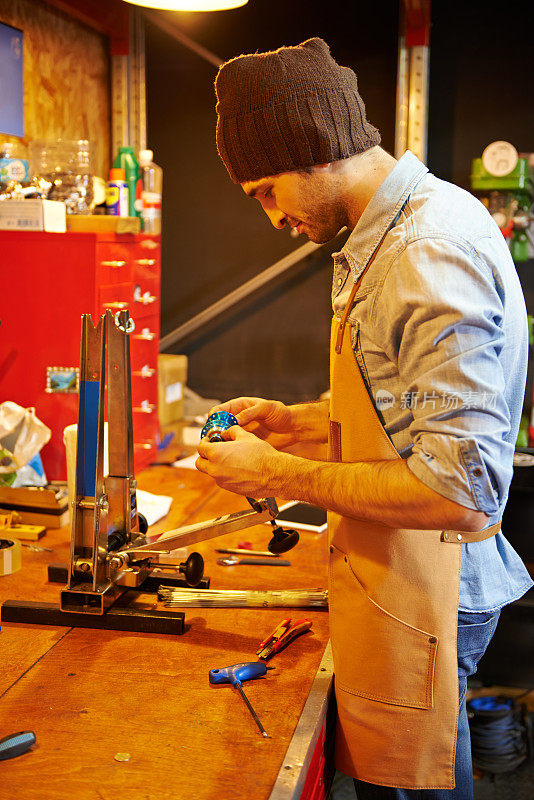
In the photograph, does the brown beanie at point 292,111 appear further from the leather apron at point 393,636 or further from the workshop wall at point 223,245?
the workshop wall at point 223,245

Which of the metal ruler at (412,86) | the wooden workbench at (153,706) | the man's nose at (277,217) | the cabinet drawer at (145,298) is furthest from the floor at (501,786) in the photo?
the metal ruler at (412,86)

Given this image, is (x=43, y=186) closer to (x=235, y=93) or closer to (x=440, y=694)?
(x=235, y=93)

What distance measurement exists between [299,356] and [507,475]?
2.91m

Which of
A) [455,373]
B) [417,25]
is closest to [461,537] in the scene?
[455,373]

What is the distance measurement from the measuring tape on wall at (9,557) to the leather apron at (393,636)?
2.61 ft

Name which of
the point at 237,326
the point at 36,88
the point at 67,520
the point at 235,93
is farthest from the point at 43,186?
the point at 237,326

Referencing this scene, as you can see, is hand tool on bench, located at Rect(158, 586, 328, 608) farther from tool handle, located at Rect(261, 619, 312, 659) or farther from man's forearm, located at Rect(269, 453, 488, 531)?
man's forearm, located at Rect(269, 453, 488, 531)

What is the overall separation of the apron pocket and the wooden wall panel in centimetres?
210

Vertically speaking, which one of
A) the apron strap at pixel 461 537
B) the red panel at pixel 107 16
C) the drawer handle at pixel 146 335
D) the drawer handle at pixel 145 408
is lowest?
the drawer handle at pixel 145 408

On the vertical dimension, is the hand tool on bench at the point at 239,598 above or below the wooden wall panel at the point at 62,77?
below

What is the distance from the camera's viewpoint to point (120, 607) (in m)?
1.47

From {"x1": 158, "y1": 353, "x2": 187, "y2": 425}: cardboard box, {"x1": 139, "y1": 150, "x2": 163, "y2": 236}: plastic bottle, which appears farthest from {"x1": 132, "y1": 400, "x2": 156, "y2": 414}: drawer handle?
{"x1": 139, "y1": 150, "x2": 163, "y2": 236}: plastic bottle

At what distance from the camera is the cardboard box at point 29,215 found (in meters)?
2.27

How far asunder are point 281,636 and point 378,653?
0.22m
